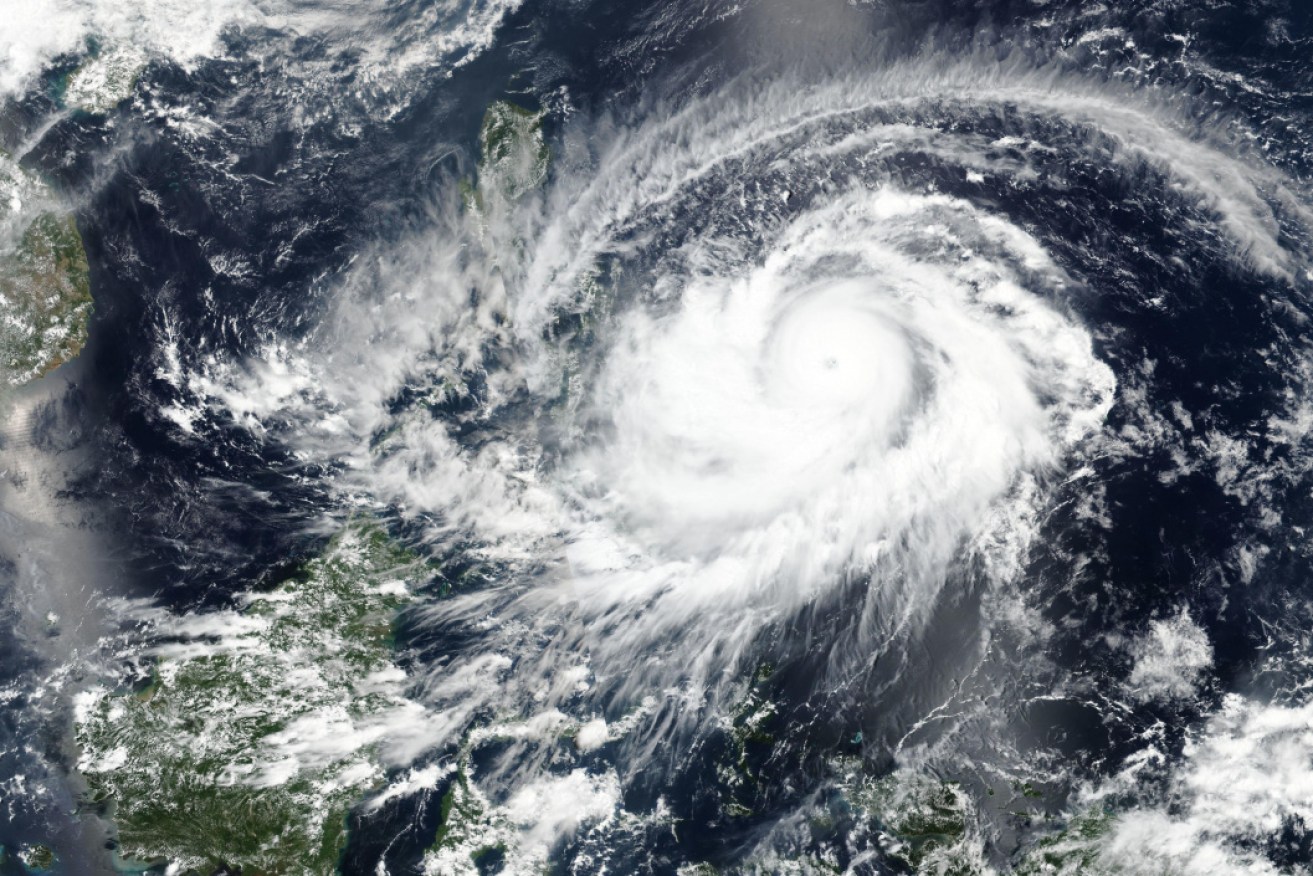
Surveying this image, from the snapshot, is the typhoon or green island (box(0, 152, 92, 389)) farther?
green island (box(0, 152, 92, 389))

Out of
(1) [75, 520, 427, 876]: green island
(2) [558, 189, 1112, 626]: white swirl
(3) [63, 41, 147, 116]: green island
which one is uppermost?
(3) [63, 41, 147, 116]: green island

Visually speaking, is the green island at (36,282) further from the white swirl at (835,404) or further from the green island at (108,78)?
the white swirl at (835,404)

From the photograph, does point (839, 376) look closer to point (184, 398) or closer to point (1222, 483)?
point (1222, 483)

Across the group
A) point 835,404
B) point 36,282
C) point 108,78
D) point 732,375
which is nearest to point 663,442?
point 732,375

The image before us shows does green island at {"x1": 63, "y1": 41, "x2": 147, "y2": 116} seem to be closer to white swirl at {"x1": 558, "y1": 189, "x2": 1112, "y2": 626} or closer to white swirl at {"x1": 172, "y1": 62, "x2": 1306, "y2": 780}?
white swirl at {"x1": 172, "y1": 62, "x2": 1306, "y2": 780}

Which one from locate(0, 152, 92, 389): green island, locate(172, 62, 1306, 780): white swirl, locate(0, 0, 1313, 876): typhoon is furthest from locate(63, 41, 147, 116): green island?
locate(172, 62, 1306, 780): white swirl

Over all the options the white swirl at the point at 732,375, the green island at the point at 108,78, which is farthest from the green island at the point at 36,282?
the white swirl at the point at 732,375

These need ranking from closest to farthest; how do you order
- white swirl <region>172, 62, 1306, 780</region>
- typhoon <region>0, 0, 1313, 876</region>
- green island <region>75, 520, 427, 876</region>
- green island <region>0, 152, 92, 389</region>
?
typhoon <region>0, 0, 1313, 876</region> < white swirl <region>172, 62, 1306, 780</region> < green island <region>75, 520, 427, 876</region> < green island <region>0, 152, 92, 389</region>
